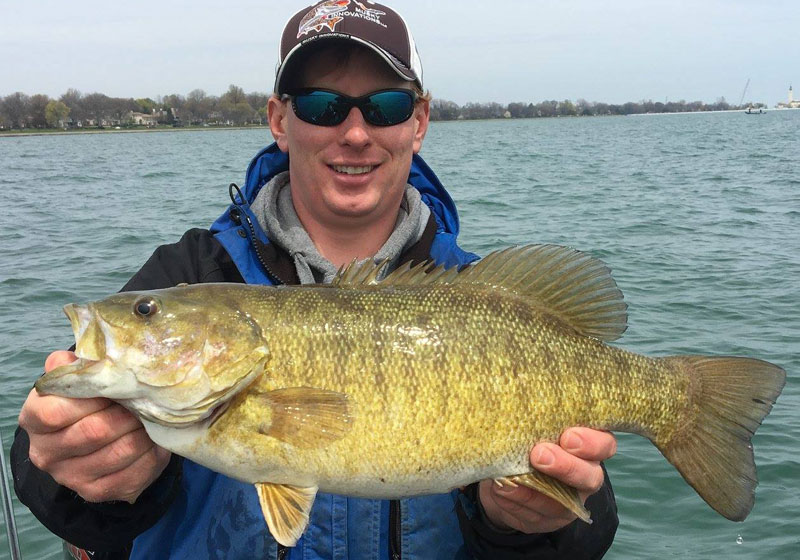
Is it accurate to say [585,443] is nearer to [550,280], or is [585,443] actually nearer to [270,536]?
[550,280]

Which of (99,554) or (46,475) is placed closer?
(46,475)

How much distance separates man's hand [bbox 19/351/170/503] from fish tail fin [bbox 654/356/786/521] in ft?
5.93

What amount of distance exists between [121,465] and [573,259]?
5.70ft

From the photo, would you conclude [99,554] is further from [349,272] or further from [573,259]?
[573,259]

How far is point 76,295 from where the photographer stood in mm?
10805

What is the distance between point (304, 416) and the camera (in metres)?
2.19

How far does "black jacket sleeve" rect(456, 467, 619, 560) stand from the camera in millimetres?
2674

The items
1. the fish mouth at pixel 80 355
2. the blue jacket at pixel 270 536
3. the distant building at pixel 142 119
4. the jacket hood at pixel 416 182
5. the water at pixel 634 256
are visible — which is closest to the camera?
the fish mouth at pixel 80 355

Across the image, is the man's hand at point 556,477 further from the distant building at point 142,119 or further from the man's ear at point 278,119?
the distant building at point 142,119

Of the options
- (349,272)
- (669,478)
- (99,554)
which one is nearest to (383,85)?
(349,272)

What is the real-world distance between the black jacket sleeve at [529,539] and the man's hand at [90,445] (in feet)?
3.79

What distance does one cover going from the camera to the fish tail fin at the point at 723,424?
8.37 ft

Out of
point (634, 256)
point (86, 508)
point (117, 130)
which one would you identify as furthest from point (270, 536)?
point (117, 130)

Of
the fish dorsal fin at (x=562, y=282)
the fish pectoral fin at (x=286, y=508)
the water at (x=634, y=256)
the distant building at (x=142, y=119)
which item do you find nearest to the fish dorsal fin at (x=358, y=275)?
the fish dorsal fin at (x=562, y=282)
